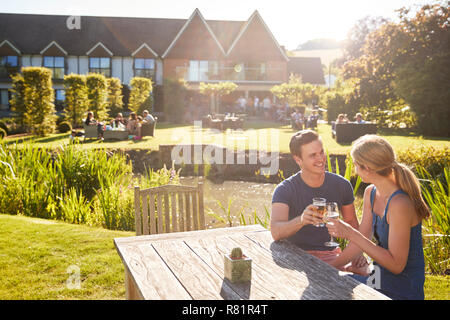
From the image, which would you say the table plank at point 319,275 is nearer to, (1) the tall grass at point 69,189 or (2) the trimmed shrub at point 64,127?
(1) the tall grass at point 69,189

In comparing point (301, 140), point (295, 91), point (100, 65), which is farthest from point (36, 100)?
point (301, 140)

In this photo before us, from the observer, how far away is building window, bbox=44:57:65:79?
33.8m

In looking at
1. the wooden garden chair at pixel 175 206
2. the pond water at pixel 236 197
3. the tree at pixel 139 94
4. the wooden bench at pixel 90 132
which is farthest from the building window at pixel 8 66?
the wooden garden chair at pixel 175 206

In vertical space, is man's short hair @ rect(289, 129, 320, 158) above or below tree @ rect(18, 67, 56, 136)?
below

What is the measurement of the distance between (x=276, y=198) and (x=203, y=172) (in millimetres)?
9934

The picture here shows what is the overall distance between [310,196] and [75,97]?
19.5 meters

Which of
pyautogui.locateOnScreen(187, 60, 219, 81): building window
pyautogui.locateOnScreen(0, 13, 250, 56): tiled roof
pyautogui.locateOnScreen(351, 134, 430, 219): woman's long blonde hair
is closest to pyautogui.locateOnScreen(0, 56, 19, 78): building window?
pyautogui.locateOnScreen(0, 13, 250, 56): tiled roof

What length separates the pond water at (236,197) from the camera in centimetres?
884

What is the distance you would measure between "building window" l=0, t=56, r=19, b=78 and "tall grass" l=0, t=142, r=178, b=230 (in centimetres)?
2925

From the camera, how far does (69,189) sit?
7391 millimetres

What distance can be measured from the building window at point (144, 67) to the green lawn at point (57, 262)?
28.7 meters

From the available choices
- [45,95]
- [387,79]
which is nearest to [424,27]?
[387,79]

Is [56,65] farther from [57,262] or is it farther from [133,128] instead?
[57,262]

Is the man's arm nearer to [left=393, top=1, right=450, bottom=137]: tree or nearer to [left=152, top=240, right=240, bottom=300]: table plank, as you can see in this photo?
[left=152, top=240, right=240, bottom=300]: table plank
